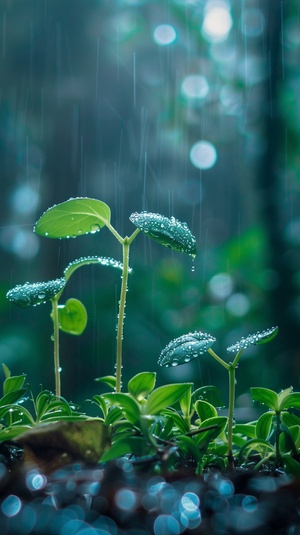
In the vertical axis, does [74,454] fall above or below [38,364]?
above

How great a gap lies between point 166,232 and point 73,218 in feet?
0.46

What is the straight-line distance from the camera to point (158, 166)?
4.37ft

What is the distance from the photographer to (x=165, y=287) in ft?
4.29

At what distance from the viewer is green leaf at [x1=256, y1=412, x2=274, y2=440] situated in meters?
0.48

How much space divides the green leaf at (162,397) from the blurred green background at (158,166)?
2.73 ft

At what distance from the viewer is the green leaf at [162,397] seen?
39cm

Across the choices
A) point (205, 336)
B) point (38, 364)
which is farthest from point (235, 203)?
point (205, 336)

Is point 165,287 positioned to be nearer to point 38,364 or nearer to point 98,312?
point 98,312

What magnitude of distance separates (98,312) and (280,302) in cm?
49

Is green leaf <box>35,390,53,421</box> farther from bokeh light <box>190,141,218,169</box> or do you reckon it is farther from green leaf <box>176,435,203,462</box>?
bokeh light <box>190,141,218,169</box>

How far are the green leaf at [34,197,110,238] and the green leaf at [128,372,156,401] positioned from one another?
0.61 feet

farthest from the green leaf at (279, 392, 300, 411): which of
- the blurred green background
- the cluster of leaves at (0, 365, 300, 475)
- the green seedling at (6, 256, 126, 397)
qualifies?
the blurred green background

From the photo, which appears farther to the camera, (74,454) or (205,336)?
(205,336)

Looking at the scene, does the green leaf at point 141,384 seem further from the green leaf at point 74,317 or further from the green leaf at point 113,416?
the green leaf at point 74,317
